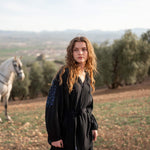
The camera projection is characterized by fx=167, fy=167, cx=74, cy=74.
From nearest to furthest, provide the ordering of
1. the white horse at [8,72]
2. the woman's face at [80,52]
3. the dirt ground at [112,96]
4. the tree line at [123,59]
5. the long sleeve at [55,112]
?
the long sleeve at [55,112] < the woman's face at [80,52] < the white horse at [8,72] < the dirt ground at [112,96] < the tree line at [123,59]

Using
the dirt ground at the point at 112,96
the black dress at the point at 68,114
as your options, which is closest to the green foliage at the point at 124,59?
the dirt ground at the point at 112,96

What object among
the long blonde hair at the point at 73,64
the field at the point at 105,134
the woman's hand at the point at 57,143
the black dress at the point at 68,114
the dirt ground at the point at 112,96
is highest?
the long blonde hair at the point at 73,64

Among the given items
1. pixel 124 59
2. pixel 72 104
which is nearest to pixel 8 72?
pixel 72 104

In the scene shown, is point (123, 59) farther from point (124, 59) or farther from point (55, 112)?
point (55, 112)

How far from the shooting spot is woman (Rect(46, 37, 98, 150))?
2.42 metres

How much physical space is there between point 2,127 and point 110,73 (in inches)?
733

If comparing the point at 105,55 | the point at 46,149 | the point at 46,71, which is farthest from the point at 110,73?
the point at 46,149

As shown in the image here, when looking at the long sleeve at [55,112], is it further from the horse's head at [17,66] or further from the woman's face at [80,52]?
the horse's head at [17,66]

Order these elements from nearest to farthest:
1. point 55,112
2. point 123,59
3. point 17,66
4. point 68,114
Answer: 1. point 55,112
2. point 68,114
3. point 17,66
4. point 123,59

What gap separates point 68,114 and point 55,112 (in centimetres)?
23

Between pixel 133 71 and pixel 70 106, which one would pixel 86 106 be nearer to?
pixel 70 106

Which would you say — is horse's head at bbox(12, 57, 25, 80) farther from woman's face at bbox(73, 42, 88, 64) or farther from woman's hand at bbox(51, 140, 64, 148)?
woman's hand at bbox(51, 140, 64, 148)

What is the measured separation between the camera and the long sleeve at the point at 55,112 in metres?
2.38

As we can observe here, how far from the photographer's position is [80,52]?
263 centimetres
